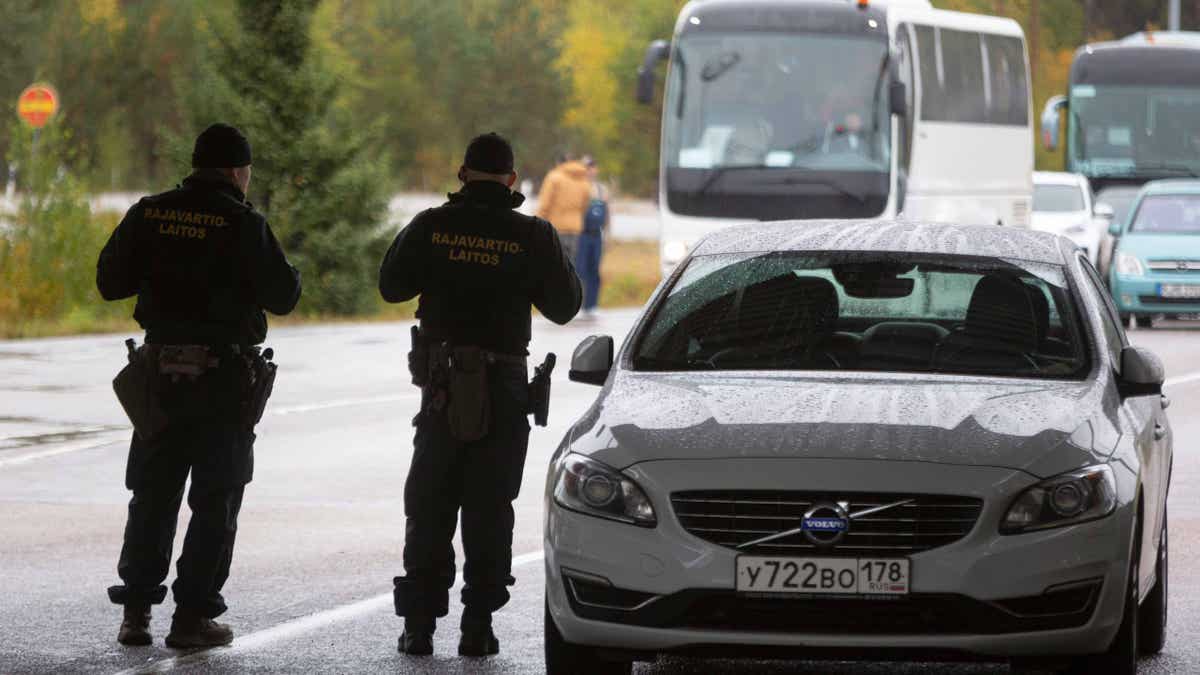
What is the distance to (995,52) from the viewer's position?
3200cm

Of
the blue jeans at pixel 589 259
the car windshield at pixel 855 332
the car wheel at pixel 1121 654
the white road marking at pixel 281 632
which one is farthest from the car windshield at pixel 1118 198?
the car wheel at pixel 1121 654

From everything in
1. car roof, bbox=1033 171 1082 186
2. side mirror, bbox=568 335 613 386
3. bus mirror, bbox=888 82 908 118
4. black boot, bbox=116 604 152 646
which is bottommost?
black boot, bbox=116 604 152 646

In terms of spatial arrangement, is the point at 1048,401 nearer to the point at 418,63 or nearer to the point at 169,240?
the point at 169,240

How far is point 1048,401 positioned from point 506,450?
1.68 meters

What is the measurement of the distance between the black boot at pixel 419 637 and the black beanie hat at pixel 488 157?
1408 mm

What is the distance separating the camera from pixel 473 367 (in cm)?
766

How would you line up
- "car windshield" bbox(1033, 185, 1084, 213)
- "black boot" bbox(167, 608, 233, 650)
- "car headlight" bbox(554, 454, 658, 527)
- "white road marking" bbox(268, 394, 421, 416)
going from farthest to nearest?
1. "car windshield" bbox(1033, 185, 1084, 213)
2. "white road marking" bbox(268, 394, 421, 416)
3. "black boot" bbox(167, 608, 233, 650)
4. "car headlight" bbox(554, 454, 658, 527)

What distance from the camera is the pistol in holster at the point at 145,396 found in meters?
7.72

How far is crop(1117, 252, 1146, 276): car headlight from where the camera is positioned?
2731 centimetres

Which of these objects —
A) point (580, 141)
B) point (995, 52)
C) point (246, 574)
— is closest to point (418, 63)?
point (580, 141)

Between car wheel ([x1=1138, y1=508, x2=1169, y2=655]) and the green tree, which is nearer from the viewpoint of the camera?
car wheel ([x1=1138, y1=508, x2=1169, y2=655])

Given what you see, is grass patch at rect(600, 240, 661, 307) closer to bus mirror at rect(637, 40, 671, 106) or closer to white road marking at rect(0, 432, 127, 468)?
bus mirror at rect(637, 40, 671, 106)

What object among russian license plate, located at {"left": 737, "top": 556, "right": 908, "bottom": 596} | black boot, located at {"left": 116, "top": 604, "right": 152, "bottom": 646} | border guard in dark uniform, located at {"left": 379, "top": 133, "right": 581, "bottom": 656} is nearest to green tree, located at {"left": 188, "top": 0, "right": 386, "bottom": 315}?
black boot, located at {"left": 116, "top": 604, "right": 152, "bottom": 646}

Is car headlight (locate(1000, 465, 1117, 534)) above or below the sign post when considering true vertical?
below
